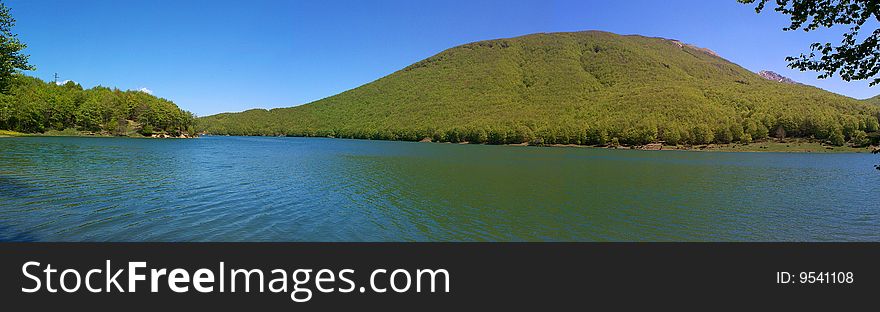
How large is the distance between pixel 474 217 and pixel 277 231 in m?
9.22

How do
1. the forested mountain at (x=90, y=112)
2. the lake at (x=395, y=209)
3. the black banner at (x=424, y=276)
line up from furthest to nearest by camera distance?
1. the forested mountain at (x=90, y=112)
2. the lake at (x=395, y=209)
3. the black banner at (x=424, y=276)

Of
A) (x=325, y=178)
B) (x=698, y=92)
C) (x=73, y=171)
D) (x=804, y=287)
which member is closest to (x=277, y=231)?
(x=804, y=287)

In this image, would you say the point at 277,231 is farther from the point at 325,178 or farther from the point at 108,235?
the point at 325,178

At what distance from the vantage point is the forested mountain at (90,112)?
121 m

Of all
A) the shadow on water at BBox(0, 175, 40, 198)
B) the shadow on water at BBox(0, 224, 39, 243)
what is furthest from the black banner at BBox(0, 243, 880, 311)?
the shadow on water at BBox(0, 175, 40, 198)

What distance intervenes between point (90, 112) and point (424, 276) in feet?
558

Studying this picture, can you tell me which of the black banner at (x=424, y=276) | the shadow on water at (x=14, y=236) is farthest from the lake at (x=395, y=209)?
the black banner at (x=424, y=276)

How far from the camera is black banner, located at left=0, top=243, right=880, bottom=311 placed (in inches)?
363

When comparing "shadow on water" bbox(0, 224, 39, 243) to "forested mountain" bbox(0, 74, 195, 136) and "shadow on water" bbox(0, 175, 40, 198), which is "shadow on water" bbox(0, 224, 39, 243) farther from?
"forested mountain" bbox(0, 74, 195, 136)

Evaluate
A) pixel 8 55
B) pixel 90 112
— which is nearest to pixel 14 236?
pixel 8 55

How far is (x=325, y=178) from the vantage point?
38031 mm

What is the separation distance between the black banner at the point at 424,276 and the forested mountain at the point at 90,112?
13743 cm

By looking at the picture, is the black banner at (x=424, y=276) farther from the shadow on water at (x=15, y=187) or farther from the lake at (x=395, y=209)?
the shadow on water at (x=15, y=187)

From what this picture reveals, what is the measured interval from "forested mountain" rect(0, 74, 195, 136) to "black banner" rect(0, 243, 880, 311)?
137m
